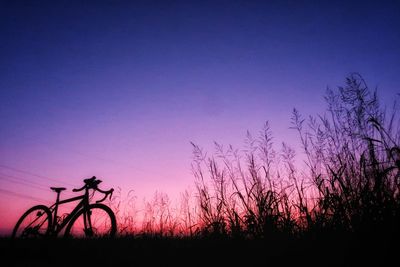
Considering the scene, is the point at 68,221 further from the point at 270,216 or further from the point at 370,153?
the point at 370,153

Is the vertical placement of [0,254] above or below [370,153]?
below

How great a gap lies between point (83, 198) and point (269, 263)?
443cm

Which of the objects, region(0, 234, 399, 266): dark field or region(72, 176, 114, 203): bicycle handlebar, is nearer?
region(0, 234, 399, 266): dark field

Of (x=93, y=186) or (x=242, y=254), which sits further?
(x=93, y=186)

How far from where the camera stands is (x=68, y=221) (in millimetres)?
5852

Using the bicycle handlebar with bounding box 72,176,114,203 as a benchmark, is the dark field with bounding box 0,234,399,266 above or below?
below

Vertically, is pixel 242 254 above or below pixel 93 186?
below

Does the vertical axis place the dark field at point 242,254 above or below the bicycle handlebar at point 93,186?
below

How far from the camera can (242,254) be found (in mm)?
2926

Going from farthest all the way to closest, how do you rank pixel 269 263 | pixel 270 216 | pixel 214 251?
pixel 270 216 → pixel 214 251 → pixel 269 263

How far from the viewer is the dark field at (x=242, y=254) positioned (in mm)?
2168

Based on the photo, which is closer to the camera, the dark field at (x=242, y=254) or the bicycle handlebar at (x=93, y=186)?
the dark field at (x=242, y=254)

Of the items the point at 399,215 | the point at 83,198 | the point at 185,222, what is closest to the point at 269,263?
the point at 399,215

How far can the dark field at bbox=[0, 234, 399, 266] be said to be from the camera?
217 centimetres
